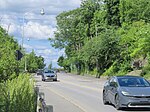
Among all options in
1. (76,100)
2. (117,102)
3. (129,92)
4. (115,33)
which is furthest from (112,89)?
(115,33)

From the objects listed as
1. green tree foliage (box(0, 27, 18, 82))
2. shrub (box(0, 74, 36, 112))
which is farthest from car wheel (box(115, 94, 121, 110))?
shrub (box(0, 74, 36, 112))

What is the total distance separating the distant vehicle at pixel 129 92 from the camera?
58.1 ft

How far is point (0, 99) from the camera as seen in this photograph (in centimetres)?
886


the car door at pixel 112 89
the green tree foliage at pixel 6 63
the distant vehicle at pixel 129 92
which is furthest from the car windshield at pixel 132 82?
the green tree foliage at pixel 6 63

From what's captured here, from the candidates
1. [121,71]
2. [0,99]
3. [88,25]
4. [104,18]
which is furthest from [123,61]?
[0,99]

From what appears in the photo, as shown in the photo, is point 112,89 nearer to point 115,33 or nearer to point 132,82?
point 132,82

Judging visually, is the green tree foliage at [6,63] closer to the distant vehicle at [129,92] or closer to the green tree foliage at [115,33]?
the distant vehicle at [129,92]

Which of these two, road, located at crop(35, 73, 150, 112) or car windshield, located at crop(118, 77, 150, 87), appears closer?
road, located at crop(35, 73, 150, 112)

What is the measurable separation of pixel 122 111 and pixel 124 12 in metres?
61.3

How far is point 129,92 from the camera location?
59.2 ft

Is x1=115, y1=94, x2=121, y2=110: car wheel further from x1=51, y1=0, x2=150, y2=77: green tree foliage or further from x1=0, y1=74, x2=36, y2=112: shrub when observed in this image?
x1=51, y1=0, x2=150, y2=77: green tree foliage

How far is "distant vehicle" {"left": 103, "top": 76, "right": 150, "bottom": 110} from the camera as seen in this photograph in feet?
58.1

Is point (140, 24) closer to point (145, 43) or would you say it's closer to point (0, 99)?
point (145, 43)

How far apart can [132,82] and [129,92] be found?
1.31m
